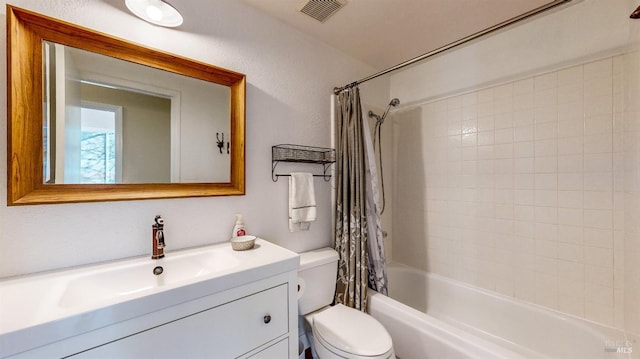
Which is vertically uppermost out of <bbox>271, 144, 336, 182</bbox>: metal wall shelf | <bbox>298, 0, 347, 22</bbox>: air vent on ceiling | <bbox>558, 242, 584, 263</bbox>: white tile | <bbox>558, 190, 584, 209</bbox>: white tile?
<bbox>298, 0, 347, 22</bbox>: air vent on ceiling

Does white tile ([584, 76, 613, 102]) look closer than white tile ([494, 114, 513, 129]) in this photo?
Yes

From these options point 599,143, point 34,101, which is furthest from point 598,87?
point 34,101

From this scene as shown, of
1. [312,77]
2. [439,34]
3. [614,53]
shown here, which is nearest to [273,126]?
[312,77]

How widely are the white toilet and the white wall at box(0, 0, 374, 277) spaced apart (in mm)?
212

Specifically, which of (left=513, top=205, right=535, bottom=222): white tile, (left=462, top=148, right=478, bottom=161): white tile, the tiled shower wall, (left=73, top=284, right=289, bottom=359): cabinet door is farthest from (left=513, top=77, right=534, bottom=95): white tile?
(left=73, top=284, right=289, bottom=359): cabinet door

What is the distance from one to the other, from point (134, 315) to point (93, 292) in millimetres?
376

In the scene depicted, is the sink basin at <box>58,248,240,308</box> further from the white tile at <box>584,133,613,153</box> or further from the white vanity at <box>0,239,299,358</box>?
the white tile at <box>584,133,613,153</box>

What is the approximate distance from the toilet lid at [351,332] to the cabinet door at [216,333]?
0.36m

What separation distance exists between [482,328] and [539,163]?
1295mm

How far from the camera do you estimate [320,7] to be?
57.9 inches

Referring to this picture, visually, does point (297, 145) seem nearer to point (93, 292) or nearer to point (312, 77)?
point (312, 77)

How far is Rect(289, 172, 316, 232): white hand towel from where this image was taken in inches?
62.0

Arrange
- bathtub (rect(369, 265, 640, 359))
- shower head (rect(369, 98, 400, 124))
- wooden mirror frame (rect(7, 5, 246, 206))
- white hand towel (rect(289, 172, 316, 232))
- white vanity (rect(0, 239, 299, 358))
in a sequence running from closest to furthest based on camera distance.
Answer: white vanity (rect(0, 239, 299, 358)), wooden mirror frame (rect(7, 5, 246, 206)), bathtub (rect(369, 265, 640, 359)), white hand towel (rect(289, 172, 316, 232)), shower head (rect(369, 98, 400, 124))

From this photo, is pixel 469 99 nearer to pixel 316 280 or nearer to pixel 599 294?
pixel 599 294
